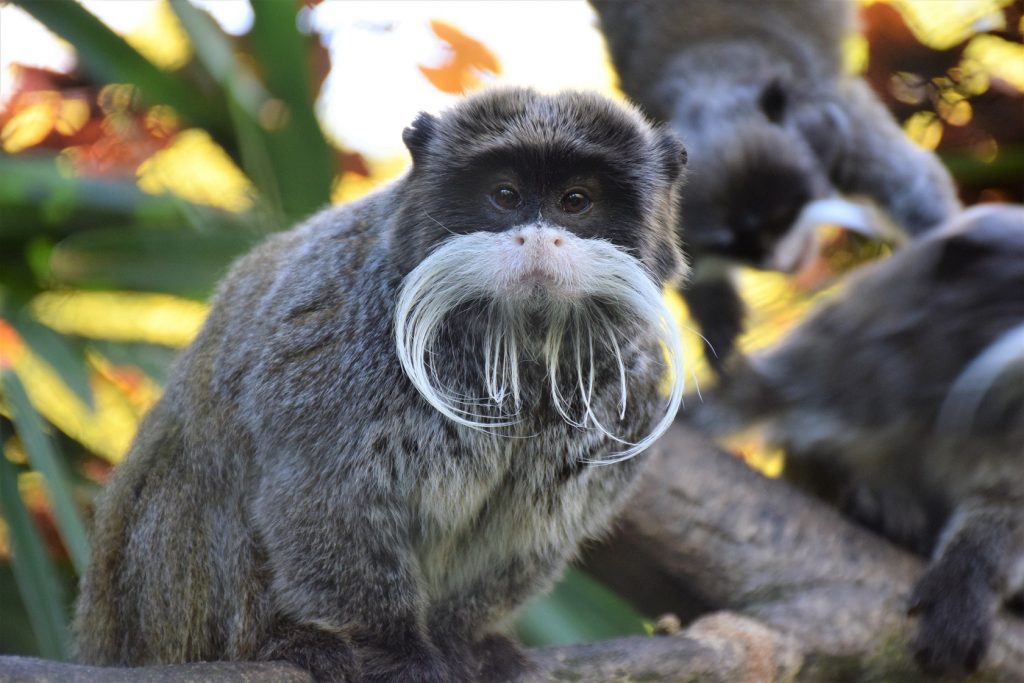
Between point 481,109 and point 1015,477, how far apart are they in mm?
2029

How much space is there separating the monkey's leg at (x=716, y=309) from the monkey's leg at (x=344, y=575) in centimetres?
197

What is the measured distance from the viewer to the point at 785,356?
12.4ft

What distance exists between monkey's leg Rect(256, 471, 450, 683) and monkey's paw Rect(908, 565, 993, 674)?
152 centimetres

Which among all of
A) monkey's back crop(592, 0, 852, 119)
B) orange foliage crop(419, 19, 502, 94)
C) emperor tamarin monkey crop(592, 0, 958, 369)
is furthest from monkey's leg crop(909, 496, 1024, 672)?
orange foliage crop(419, 19, 502, 94)

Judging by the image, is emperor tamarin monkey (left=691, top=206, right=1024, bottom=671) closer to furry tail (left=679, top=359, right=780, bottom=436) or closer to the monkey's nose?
furry tail (left=679, top=359, right=780, bottom=436)

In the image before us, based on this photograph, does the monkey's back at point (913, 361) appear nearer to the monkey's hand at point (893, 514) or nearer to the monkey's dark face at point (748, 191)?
the monkey's hand at point (893, 514)

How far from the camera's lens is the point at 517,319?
208 centimetres

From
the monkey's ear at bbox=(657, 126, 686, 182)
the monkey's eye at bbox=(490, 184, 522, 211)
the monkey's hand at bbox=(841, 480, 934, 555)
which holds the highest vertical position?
the monkey's ear at bbox=(657, 126, 686, 182)

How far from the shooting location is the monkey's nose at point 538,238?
1863 millimetres

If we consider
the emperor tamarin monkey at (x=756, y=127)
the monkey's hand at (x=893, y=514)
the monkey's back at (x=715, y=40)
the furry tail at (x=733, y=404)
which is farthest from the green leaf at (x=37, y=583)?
the monkey's back at (x=715, y=40)

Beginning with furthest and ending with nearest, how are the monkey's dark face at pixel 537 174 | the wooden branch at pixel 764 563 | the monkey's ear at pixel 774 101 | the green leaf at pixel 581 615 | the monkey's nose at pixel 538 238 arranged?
the monkey's ear at pixel 774 101 < the green leaf at pixel 581 615 < the wooden branch at pixel 764 563 < the monkey's dark face at pixel 537 174 < the monkey's nose at pixel 538 238

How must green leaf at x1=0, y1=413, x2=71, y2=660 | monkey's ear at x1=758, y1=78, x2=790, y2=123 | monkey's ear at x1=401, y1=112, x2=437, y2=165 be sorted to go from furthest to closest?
1. monkey's ear at x1=758, y1=78, x2=790, y2=123
2. green leaf at x1=0, y1=413, x2=71, y2=660
3. monkey's ear at x1=401, y1=112, x2=437, y2=165

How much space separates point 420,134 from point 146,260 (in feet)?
5.29

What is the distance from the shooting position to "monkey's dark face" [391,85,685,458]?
6.44 ft
